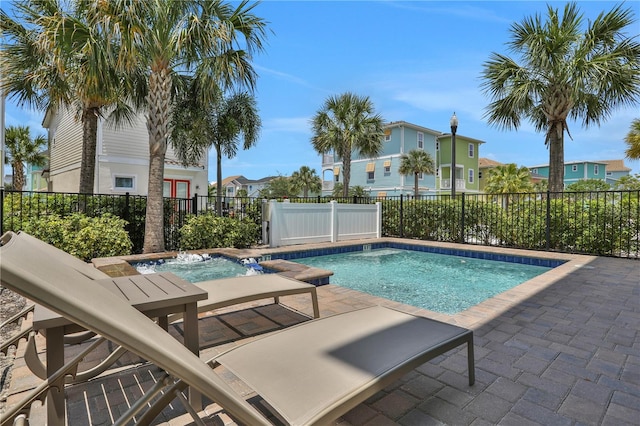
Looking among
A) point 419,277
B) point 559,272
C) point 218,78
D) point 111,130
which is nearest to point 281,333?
point 419,277

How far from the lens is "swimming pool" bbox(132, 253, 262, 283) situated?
6.49 meters

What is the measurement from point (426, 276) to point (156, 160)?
647 cm

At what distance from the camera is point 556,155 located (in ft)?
34.3

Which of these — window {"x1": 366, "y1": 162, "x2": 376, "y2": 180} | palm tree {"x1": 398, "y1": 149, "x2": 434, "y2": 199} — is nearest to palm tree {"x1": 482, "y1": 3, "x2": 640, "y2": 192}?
palm tree {"x1": 398, "y1": 149, "x2": 434, "y2": 199}

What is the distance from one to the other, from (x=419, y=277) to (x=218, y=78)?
612 centimetres

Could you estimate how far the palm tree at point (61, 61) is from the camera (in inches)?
249

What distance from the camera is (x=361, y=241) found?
10.5m

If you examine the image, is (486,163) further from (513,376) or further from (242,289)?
(242,289)

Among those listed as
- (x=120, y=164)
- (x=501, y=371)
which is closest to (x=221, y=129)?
(x=120, y=164)

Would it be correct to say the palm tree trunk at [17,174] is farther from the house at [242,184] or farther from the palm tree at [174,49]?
the house at [242,184]

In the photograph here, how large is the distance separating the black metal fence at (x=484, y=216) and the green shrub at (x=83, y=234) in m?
0.55

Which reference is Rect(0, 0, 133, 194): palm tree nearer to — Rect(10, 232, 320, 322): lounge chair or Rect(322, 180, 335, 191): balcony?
Rect(10, 232, 320, 322): lounge chair

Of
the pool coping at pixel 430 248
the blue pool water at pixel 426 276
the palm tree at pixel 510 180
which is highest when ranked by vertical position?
the palm tree at pixel 510 180

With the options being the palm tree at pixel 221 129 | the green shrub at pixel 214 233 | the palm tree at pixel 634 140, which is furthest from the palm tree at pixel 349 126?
the palm tree at pixel 634 140
